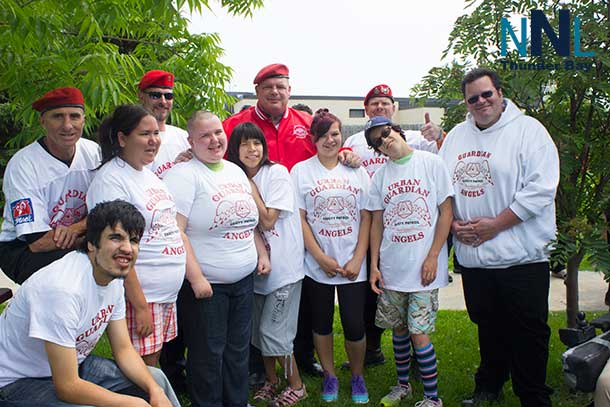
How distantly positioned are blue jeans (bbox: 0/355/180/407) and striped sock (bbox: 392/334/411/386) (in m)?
1.78

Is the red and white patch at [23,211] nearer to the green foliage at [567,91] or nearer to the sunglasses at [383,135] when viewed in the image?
the sunglasses at [383,135]

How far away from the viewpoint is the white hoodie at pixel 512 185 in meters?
3.84

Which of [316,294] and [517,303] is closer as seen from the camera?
[517,303]

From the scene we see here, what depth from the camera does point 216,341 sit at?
12.4 feet

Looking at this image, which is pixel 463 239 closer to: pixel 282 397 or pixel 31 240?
pixel 282 397

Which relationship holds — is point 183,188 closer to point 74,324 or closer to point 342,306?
point 74,324

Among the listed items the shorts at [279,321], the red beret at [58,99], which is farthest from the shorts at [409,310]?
the red beret at [58,99]

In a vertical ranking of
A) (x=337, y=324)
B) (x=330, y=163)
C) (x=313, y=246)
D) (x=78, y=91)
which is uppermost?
(x=78, y=91)

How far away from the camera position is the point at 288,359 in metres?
4.38

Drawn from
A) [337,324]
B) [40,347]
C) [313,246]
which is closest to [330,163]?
[313,246]

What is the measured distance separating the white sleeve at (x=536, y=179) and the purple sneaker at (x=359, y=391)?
66.2 inches

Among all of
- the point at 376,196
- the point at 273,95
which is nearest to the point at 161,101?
A: the point at 273,95

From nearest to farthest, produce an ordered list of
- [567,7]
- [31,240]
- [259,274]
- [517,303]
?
[31,240]
[517,303]
[259,274]
[567,7]

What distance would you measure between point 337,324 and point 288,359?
232 cm
